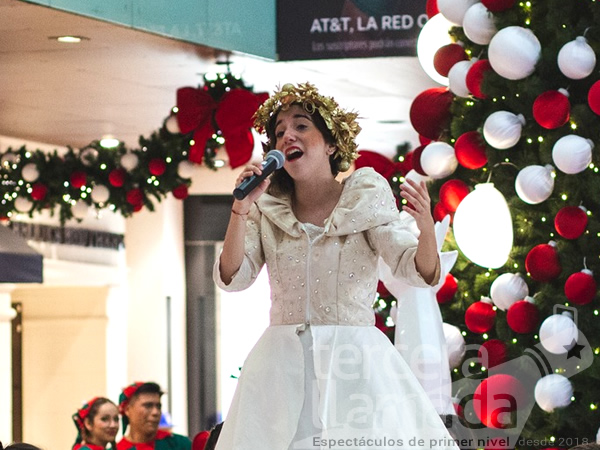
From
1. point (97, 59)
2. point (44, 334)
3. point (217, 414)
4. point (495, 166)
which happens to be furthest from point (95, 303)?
point (495, 166)

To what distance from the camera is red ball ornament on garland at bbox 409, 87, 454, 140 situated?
17.4 feet

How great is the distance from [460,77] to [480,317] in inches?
38.1

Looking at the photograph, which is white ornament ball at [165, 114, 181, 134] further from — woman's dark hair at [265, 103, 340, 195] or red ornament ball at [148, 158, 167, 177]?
woman's dark hair at [265, 103, 340, 195]

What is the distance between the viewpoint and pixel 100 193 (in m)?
8.13

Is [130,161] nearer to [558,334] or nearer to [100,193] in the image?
[100,193]

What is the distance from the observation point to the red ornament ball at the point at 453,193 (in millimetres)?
5141

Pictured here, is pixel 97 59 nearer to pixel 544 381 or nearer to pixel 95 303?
pixel 544 381

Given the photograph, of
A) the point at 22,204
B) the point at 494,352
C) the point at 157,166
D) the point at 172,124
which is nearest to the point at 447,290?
the point at 494,352

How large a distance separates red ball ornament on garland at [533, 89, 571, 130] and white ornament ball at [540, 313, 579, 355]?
71 centimetres

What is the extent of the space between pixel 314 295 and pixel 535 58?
6.61 feet

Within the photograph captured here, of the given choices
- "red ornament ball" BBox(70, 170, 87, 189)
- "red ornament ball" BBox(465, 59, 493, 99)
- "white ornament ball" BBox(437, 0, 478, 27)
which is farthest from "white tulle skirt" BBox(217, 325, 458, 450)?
"red ornament ball" BBox(70, 170, 87, 189)

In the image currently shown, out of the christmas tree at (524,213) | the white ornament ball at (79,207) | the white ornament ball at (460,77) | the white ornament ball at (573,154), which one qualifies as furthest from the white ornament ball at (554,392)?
the white ornament ball at (79,207)

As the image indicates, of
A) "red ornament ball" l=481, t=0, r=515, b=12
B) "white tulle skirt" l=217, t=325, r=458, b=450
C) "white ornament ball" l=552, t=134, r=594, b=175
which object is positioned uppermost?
"red ornament ball" l=481, t=0, r=515, b=12

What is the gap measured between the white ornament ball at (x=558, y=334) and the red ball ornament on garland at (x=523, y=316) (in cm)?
15
